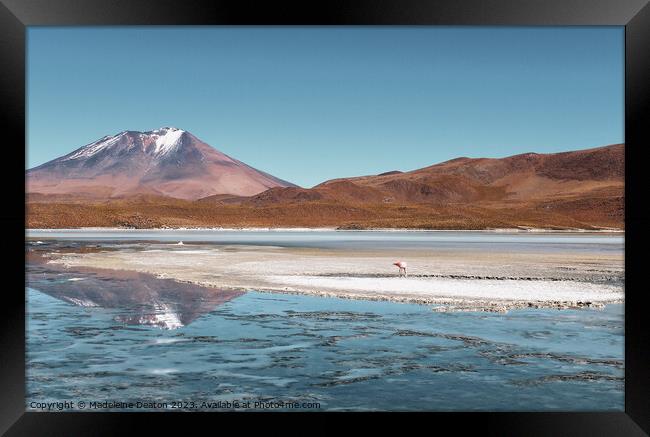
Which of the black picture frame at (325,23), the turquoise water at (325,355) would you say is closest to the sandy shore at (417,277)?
the turquoise water at (325,355)

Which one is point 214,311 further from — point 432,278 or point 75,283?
point 432,278

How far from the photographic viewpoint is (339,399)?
6.73 meters

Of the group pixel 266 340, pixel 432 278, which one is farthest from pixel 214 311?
pixel 432 278

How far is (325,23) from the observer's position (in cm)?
569

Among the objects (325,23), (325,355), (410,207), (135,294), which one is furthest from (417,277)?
(410,207)

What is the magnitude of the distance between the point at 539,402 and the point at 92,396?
439cm

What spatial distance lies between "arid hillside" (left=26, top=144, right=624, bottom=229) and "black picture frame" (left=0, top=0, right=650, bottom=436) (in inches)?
3436

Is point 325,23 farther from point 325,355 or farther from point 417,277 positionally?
point 417,277

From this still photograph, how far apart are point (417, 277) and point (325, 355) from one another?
10.7 meters

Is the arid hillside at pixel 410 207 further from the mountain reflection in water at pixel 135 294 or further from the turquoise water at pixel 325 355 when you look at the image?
the turquoise water at pixel 325 355

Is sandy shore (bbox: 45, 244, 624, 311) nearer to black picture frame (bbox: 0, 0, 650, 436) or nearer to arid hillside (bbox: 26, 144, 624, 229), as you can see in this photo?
black picture frame (bbox: 0, 0, 650, 436)

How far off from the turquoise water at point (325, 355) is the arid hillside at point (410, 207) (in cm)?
8132

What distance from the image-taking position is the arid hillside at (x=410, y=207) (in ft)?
328

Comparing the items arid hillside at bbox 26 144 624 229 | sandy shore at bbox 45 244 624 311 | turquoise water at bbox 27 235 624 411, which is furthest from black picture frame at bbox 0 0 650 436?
arid hillside at bbox 26 144 624 229
